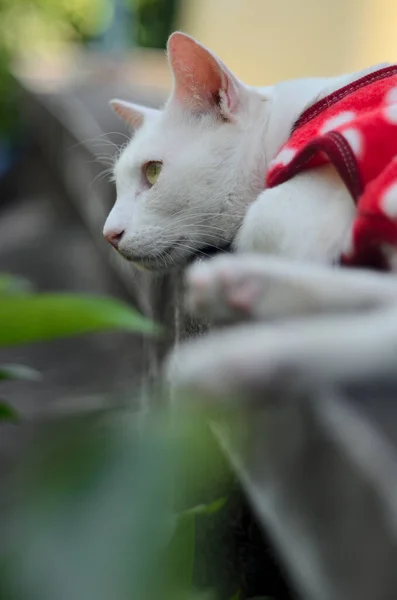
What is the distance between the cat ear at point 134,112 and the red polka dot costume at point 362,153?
240 millimetres

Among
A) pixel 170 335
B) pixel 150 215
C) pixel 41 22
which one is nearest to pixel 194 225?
pixel 150 215

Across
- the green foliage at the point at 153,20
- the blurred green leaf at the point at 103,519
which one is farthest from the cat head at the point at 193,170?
the green foliage at the point at 153,20

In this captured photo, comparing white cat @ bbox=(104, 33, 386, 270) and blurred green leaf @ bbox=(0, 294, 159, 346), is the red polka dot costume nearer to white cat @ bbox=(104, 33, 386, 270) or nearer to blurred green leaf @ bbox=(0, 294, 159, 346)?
white cat @ bbox=(104, 33, 386, 270)

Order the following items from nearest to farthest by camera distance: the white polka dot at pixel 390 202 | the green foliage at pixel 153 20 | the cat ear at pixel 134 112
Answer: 1. the white polka dot at pixel 390 202
2. the cat ear at pixel 134 112
3. the green foliage at pixel 153 20

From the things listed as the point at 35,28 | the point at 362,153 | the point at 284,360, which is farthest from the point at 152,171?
the point at 35,28

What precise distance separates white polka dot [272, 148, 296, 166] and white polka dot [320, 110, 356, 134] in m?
0.03

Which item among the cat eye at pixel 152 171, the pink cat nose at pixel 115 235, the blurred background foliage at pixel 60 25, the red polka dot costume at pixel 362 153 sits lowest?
the blurred background foliage at pixel 60 25

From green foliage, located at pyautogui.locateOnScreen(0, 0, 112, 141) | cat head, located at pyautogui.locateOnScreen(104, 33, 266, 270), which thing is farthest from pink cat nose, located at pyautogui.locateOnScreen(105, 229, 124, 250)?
green foliage, located at pyautogui.locateOnScreen(0, 0, 112, 141)

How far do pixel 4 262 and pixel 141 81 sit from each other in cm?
96

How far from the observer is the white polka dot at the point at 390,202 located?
1.48 ft

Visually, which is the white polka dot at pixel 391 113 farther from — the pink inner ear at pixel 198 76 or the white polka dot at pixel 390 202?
the pink inner ear at pixel 198 76

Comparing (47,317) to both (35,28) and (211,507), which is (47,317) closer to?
(211,507)

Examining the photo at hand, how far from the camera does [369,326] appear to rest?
1.20 feet

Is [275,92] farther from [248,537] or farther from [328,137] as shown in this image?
[248,537]
